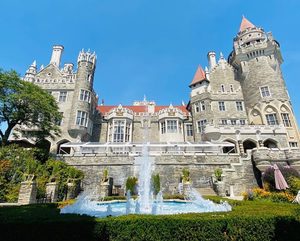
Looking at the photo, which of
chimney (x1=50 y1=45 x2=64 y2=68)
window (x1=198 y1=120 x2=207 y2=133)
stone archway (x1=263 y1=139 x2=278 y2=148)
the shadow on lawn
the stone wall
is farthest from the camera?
chimney (x1=50 y1=45 x2=64 y2=68)

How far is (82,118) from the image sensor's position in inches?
1209

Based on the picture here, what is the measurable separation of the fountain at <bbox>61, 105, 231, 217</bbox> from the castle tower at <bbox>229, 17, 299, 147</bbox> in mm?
20296

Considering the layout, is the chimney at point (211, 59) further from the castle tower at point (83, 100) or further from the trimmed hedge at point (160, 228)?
the trimmed hedge at point (160, 228)

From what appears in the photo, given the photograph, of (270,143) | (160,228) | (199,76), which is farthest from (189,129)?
(160,228)

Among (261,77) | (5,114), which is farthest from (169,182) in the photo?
(261,77)

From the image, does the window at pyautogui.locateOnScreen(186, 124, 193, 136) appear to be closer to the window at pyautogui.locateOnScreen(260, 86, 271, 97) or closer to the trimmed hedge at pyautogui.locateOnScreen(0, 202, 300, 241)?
the window at pyautogui.locateOnScreen(260, 86, 271, 97)

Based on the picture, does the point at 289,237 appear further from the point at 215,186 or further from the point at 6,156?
the point at 6,156

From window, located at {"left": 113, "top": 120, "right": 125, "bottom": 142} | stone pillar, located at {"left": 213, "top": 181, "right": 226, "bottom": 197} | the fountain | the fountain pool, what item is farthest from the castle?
the fountain pool

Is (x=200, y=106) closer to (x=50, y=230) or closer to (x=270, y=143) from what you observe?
(x=270, y=143)

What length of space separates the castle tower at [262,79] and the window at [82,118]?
1018 inches

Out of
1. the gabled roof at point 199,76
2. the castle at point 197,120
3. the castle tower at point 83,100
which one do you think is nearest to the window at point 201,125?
the castle at point 197,120

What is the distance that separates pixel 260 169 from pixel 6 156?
2558 centimetres

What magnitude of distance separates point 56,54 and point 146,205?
34.9 m

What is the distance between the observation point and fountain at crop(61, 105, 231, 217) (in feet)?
31.9
